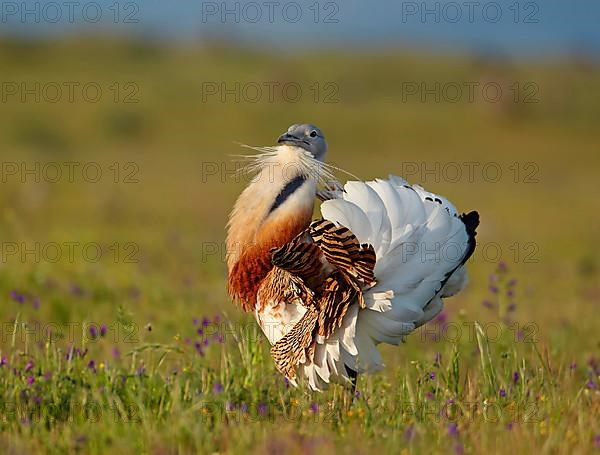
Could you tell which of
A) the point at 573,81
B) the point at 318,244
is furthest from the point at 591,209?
the point at 573,81

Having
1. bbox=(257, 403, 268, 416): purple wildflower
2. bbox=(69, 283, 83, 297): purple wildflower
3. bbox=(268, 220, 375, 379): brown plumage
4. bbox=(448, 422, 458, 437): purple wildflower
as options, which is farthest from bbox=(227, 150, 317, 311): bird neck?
bbox=(69, 283, 83, 297): purple wildflower

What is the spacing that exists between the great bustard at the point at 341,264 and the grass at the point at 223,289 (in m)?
0.17

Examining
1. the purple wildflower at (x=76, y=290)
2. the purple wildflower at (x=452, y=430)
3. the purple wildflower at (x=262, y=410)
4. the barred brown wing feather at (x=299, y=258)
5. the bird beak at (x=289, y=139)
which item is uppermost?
the bird beak at (x=289, y=139)

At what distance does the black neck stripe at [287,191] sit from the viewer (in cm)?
362

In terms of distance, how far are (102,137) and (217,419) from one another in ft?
53.9

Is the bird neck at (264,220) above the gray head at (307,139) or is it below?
below

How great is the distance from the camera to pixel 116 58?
2778 centimetres

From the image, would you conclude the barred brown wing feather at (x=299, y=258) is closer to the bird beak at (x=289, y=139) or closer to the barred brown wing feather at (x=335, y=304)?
the barred brown wing feather at (x=335, y=304)

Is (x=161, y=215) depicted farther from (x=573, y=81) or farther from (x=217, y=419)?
(x=573, y=81)

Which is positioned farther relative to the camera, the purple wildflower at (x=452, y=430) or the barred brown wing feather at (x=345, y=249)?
the barred brown wing feather at (x=345, y=249)

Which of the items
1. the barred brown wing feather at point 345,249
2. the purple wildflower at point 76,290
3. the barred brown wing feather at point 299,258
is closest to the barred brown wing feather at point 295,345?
the barred brown wing feather at point 299,258

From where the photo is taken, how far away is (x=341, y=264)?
10.8ft

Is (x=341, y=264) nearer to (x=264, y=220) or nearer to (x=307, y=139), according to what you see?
(x=264, y=220)

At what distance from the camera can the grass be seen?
2834 mm
